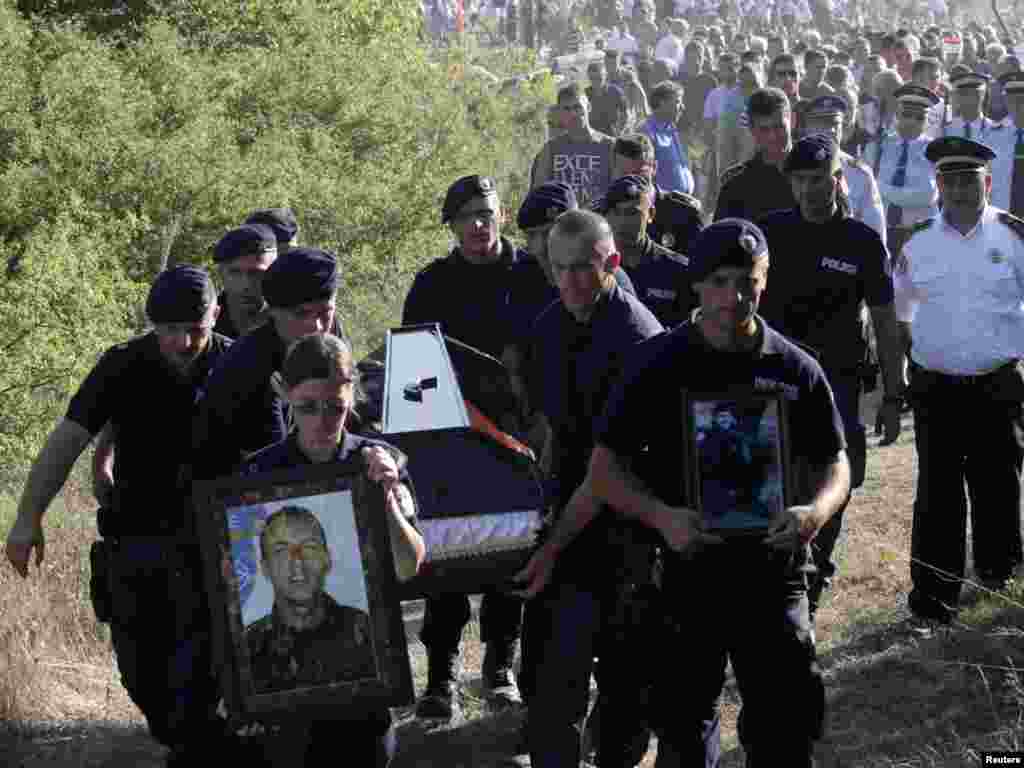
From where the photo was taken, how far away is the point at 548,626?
6.21 metres

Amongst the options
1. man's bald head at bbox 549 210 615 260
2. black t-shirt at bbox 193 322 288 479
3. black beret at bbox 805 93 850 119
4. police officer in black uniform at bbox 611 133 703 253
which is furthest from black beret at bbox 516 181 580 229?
black beret at bbox 805 93 850 119

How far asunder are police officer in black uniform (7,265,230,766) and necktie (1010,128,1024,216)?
809 cm

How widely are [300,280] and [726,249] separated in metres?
1.54

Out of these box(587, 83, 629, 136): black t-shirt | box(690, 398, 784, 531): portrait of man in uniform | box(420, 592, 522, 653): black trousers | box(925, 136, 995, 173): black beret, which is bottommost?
box(420, 592, 522, 653): black trousers

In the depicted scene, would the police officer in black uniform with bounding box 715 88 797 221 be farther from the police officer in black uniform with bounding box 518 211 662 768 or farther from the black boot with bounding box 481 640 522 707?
the police officer in black uniform with bounding box 518 211 662 768

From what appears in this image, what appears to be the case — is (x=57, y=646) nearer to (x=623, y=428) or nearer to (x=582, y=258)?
(x=582, y=258)

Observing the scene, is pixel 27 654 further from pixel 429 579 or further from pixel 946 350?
pixel 946 350

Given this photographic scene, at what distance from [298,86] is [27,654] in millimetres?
9433

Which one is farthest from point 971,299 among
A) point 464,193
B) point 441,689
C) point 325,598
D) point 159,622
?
point 325,598

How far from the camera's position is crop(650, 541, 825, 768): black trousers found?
5465mm

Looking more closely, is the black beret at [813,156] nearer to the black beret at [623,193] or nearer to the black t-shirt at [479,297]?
the black beret at [623,193]

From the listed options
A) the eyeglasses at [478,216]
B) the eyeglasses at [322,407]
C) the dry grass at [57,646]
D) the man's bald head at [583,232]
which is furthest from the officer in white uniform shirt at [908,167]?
the eyeglasses at [322,407]

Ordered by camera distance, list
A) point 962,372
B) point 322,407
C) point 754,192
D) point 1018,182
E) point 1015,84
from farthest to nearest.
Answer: point 1015,84, point 1018,182, point 754,192, point 962,372, point 322,407

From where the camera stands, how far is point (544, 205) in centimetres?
821
